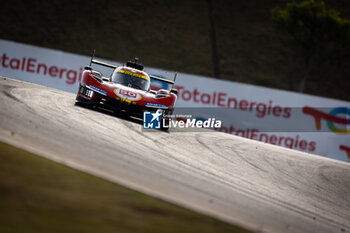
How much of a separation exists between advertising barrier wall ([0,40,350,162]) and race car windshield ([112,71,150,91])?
412cm

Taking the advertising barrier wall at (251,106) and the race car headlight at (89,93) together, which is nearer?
the race car headlight at (89,93)

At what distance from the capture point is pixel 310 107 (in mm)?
13820

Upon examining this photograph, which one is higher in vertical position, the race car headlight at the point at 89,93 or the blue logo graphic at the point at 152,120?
the race car headlight at the point at 89,93

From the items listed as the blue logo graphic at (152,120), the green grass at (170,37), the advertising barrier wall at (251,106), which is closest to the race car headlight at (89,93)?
the blue logo graphic at (152,120)

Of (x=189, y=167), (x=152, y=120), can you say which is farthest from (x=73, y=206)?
(x=152, y=120)

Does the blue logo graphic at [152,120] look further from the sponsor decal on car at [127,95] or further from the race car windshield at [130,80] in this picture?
the race car windshield at [130,80]

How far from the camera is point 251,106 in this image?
1408cm

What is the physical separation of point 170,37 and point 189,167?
2354 cm

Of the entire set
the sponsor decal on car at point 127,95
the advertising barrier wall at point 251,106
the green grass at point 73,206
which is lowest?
the green grass at point 73,206

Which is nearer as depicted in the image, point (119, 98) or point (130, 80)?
point (119, 98)

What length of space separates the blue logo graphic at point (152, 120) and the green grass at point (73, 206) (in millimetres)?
4473

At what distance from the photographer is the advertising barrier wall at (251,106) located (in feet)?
44.4

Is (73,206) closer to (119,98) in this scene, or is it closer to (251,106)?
(119,98)

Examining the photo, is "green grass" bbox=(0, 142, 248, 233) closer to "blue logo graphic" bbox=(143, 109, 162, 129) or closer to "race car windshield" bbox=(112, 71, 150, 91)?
"blue logo graphic" bbox=(143, 109, 162, 129)
